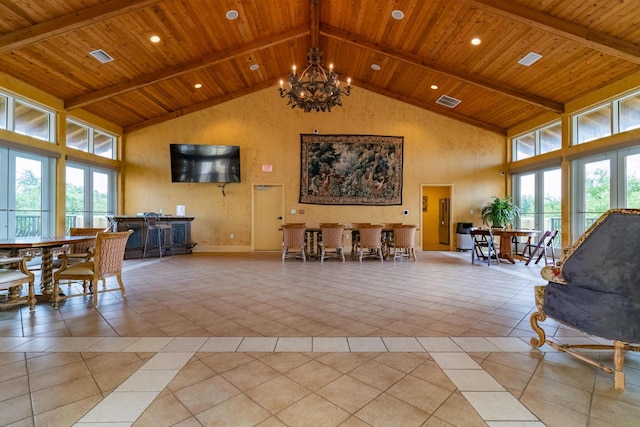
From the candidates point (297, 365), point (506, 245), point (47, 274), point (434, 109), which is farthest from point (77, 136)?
point (506, 245)

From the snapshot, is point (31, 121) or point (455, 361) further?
point (31, 121)

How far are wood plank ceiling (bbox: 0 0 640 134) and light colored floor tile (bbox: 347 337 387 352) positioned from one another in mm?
5181

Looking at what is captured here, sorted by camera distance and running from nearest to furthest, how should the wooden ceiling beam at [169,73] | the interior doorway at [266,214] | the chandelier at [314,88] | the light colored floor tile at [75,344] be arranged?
the light colored floor tile at [75,344] → the chandelier at [314,88] → the wooden ceiling beam at [169,73] → the interior doorway at [266,214]

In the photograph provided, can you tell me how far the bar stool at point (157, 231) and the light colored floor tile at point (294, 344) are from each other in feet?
18.6

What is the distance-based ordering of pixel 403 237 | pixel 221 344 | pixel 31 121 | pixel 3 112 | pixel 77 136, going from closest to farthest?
1. pixel 221 344
2. pixel 3 112
3. pixel 31 121
4. pixel 403 237
5. pixel 77 136

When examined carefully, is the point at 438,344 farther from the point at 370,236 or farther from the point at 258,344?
the point at 370,236

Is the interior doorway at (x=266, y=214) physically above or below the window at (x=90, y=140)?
below

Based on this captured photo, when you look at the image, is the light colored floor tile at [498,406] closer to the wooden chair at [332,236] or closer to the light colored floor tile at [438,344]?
the light colored floor tile at [438,344]

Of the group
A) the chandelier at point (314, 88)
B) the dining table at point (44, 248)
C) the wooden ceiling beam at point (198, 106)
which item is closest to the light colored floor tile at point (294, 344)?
the dining table at point (44, 248)

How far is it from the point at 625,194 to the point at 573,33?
3246mm

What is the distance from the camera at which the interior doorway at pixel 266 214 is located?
8.89 m

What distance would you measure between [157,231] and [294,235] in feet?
11.7

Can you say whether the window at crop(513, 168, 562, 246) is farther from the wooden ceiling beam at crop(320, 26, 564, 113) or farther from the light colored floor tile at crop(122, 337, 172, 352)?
the light colored floor tile at crop(122, 337, 172, 352)

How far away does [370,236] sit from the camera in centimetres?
683
